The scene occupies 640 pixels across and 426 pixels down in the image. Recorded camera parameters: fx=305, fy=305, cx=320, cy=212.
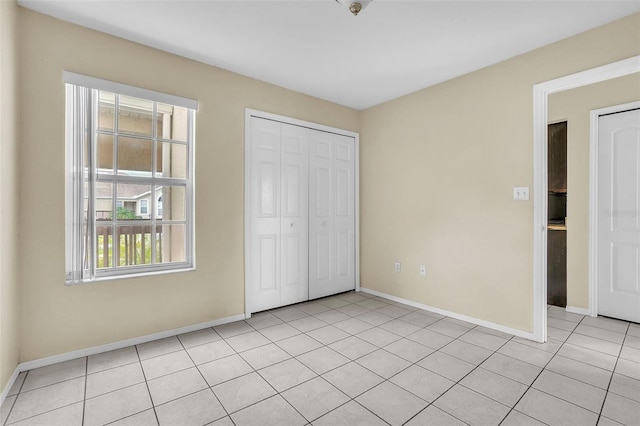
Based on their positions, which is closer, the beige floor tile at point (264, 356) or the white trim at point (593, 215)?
the beige floor tile at point (264, 356)

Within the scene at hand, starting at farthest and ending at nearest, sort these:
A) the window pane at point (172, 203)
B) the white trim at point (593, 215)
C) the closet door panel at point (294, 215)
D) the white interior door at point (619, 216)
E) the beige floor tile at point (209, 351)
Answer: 1. the closet door panel at point (294, 215)
2. the white trim at point (593, 215)
3. the white interior door at point (619, 216)
4. the window pane at point (172, 203)
5. the beige floor tile at point (209, 351)

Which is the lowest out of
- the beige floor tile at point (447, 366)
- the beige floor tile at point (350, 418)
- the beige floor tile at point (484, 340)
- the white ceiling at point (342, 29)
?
the beige floor tile at point (350, 418)

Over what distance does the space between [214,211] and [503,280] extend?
2.91 meters

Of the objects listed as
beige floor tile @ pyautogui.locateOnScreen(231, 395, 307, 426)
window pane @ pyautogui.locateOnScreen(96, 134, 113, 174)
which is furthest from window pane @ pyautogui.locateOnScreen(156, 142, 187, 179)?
beige floor tile @ pyautogui.locateOnScreen(231, 395, 307, 426)

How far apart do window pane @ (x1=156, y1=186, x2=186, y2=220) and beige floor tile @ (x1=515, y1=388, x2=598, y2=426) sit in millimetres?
3005

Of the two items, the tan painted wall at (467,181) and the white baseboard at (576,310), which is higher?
the tan painted wall at (467,181)

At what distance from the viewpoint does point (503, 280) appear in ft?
9.61

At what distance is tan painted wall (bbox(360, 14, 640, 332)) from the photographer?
2744mm

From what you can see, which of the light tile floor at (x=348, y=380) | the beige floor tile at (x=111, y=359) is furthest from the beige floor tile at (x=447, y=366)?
the beige floor tile at (x=111, y=359)

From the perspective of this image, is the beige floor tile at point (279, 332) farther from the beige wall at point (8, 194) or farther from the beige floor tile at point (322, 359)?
the beige wall at point (8, 194)

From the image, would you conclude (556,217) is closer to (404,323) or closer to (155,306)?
(404,323)

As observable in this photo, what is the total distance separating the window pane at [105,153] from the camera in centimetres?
255

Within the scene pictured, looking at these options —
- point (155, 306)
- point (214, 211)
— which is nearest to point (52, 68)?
point (214, 211)

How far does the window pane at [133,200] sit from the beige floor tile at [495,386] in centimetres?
290
